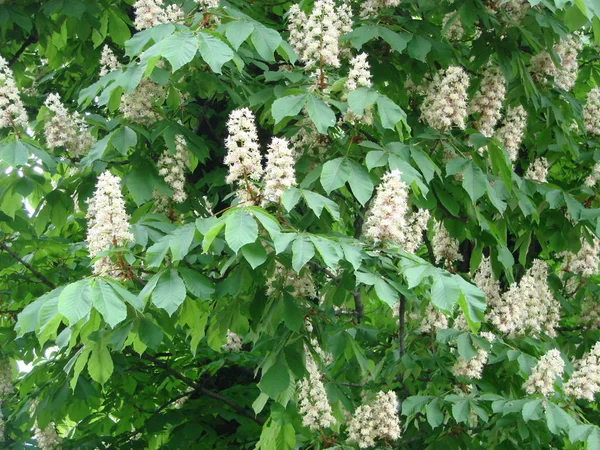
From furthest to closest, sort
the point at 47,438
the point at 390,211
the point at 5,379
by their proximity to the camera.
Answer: the point at 5,379
the point at 47,438
the point at 390,211

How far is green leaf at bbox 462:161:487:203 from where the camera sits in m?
4.46

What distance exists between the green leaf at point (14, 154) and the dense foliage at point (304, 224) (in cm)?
2

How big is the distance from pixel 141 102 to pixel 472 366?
2.19m

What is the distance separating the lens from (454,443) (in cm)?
490

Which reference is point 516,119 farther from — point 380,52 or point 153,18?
point 153,18

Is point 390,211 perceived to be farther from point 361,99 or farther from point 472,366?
point 472,366

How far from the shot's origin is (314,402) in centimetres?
445

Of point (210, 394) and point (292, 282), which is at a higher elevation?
point (292, 282)

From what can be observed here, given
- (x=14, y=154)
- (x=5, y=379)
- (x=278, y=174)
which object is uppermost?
(x=278, y=174)

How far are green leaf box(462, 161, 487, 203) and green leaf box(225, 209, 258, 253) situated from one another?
1512 millimetres

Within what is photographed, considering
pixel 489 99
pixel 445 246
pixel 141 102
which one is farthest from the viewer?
pixel 445 246

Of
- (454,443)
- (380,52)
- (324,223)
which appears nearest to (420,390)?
(454,443)

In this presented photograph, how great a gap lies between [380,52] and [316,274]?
1.42 metres

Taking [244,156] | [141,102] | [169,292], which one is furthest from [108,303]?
A: [141,102]
